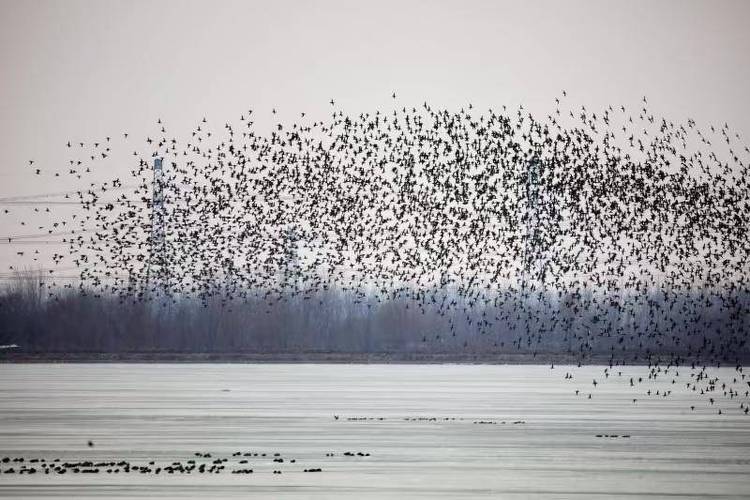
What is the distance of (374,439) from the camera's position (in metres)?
25.2

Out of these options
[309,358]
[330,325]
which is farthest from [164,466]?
[330,325]

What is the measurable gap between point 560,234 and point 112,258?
1974 centimetres

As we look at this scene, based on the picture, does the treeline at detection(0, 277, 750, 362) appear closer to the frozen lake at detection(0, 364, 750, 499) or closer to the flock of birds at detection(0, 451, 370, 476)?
the frozen lake at detection(0, 364, 750, 499)

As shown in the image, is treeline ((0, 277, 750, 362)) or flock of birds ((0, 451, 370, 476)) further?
treeline ((0, 277, 750, 362))

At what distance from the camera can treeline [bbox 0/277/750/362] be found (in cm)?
6669

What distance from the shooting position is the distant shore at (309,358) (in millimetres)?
60719

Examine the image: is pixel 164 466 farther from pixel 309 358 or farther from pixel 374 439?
pixel 309 358

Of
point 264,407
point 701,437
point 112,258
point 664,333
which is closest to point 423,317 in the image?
point 664,333

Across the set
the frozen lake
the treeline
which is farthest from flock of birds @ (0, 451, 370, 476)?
the treeline

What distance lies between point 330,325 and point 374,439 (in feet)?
150

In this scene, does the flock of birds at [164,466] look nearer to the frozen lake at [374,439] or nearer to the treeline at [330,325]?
the frozen lake at [374,439]

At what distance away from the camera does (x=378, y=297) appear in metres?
72.9

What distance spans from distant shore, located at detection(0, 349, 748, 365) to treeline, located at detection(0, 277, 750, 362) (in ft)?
4.87

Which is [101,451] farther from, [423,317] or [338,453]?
[423,317]
